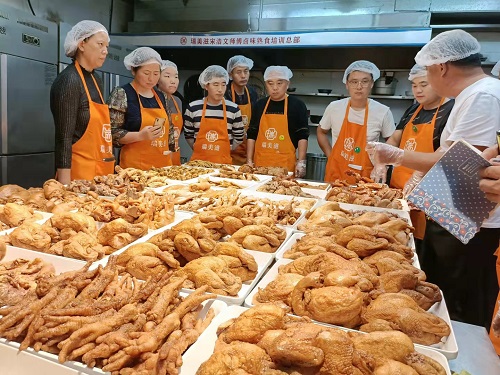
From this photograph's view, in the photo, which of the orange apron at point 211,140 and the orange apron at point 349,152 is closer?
the orange apron at point 349,152

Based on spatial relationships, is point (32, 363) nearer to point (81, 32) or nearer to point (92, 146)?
point (92, 146)

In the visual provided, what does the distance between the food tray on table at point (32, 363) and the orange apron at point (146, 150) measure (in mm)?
3510

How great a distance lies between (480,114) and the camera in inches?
104

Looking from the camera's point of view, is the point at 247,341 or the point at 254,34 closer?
the point at 247,341

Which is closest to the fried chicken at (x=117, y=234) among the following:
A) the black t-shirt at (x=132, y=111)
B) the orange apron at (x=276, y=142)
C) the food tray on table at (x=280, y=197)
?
the food tray on table at (x=280, y=197)

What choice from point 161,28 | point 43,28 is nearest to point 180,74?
point 161,28

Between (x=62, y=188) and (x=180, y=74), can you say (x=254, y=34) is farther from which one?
(x=62, y=188)

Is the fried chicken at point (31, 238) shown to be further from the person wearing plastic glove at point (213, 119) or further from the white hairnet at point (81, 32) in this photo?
the person wearing plastic glove at point (213, 119)

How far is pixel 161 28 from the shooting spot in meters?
9.21

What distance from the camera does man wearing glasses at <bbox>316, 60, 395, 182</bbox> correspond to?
4957 millimetres

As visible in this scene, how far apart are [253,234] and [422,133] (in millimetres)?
2928

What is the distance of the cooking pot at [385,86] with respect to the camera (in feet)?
25.1

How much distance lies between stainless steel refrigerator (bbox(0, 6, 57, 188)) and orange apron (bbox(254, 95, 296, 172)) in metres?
3.40

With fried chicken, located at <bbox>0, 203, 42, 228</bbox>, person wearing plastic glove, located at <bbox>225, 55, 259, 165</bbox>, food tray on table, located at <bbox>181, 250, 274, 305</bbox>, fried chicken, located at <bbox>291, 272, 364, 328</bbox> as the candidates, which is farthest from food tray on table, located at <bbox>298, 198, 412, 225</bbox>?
person wearing plastic glove, located at <bbox>225, 55, 259, 165</bbox>
